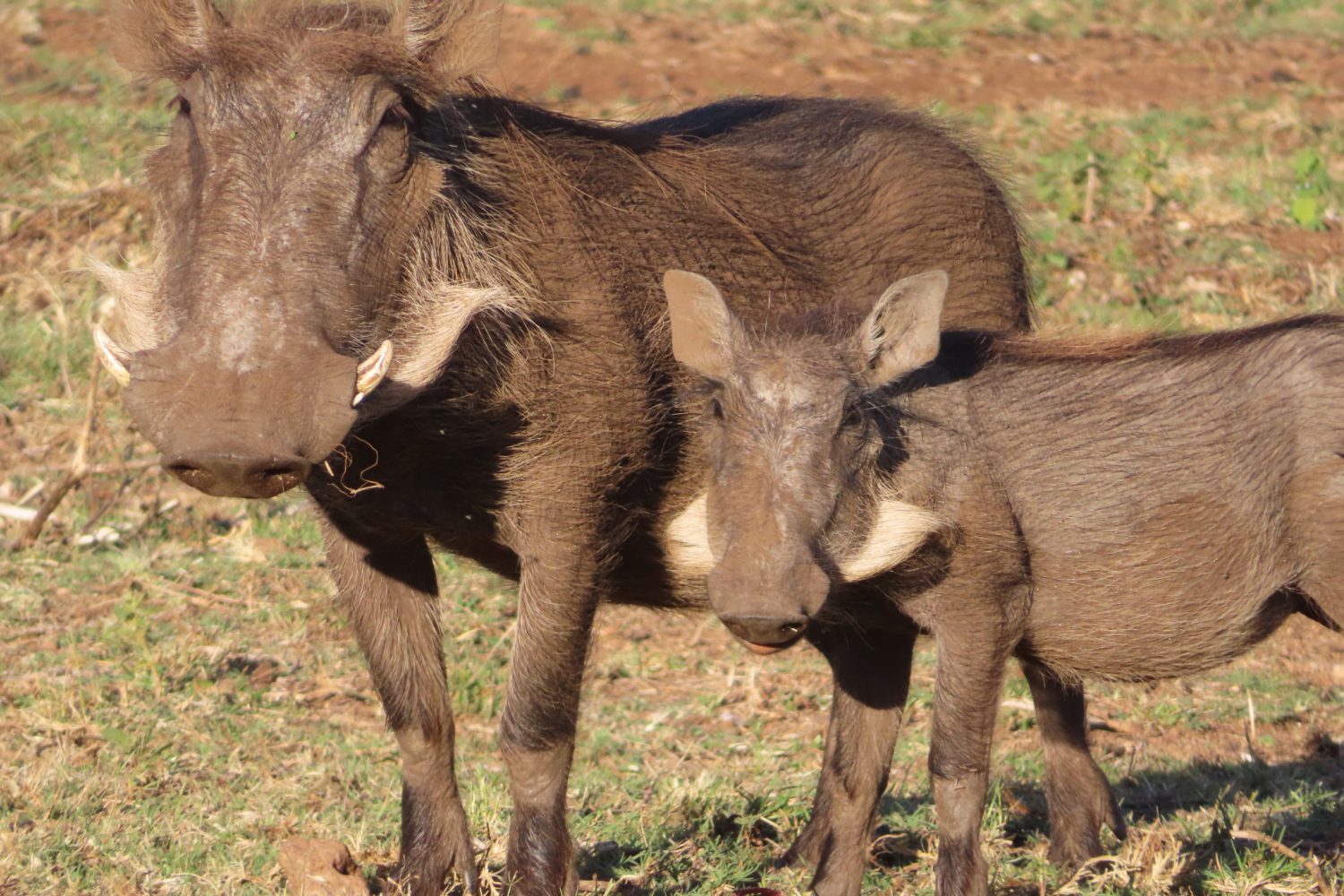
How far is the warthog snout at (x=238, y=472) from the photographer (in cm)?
275

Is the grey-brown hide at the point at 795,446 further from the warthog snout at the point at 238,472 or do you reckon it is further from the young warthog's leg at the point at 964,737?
the warthog snout at the point at 238,472

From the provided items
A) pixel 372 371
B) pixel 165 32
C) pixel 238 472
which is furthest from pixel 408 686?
pixel 165 32

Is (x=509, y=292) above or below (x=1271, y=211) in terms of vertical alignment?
above

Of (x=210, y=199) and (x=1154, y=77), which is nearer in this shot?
(x=210, y=199)

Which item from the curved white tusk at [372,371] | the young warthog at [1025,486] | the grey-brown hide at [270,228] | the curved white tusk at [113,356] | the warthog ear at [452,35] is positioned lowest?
the young warthog at [1025,486]

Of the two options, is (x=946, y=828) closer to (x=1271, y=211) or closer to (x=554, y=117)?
(x=554, y=117)

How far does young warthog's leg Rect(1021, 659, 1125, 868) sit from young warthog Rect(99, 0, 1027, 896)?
62 centimetres

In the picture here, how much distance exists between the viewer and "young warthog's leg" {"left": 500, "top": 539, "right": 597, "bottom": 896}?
11.7ft

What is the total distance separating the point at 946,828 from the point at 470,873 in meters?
1.05

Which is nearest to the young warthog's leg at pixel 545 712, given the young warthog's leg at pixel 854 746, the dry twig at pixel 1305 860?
the young warthog's leg at pixel 854 746

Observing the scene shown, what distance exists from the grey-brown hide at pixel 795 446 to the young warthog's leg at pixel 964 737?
0.27 m

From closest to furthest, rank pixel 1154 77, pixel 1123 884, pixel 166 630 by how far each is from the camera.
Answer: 1. pixel 1123 884
2. pixel 166 630
3. pixel 1154 77

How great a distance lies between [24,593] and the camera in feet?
19.0

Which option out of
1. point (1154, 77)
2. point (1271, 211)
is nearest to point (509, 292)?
point (1271, 211)
